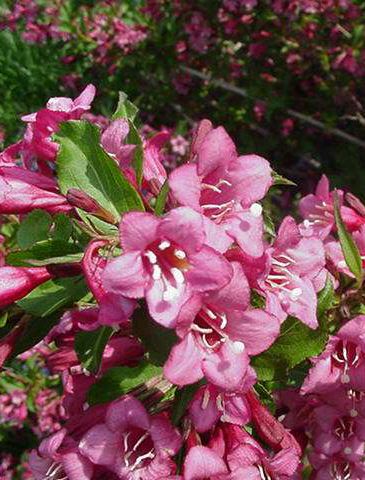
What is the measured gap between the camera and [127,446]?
1327 millimetres

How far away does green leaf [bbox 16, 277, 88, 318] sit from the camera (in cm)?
135

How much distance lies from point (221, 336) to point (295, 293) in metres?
0.19

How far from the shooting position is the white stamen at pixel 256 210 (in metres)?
1.26

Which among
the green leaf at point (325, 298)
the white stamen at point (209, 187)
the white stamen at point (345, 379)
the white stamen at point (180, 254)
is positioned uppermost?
the white stamen at point (209, 187)

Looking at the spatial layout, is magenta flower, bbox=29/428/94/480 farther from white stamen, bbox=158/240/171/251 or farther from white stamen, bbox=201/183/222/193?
white stamen, bbox=201/183/222/193

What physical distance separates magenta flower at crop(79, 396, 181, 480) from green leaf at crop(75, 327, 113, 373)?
0.30ft

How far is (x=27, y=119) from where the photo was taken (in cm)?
145

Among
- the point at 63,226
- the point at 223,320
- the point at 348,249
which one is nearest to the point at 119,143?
the point at 63,226

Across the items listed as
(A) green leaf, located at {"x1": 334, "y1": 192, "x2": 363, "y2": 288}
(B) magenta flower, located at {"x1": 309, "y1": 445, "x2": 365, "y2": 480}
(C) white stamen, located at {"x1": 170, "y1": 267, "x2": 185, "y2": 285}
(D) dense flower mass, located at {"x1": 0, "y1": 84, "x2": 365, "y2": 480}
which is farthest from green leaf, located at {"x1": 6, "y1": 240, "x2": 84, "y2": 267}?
(B) magenta flower, located at {"x1": 309, "y1": 445, "x2": 365, "y2": 480}

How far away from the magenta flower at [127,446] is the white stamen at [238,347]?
21 cm

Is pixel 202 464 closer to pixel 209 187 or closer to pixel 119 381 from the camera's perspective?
pixel 119 381

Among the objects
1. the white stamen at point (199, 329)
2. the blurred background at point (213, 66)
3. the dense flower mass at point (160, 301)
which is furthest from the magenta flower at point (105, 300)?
the blurred background at point (213, 66)

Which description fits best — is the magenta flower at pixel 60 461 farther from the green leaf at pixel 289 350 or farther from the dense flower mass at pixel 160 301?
the green leaf at pixel 289 350

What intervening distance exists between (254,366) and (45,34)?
11.6ft
